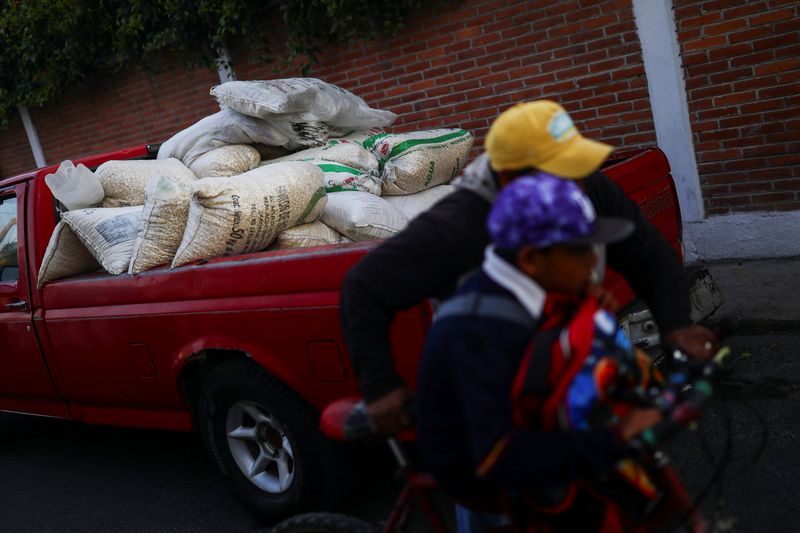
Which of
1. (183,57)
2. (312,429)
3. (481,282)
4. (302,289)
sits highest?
(183,57)

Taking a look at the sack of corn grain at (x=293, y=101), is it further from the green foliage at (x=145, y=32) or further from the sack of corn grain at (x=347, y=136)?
the green foliage at (x=145, y=32)

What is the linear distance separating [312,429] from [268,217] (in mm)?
1032

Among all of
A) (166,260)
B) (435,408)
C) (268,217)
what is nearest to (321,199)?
(268,217)

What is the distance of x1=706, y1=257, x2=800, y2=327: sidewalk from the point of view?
5336 mm

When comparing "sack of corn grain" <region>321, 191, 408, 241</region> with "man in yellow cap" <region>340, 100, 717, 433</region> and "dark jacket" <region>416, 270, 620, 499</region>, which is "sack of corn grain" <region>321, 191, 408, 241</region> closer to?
"man in yellow cap" <region>340, 100, 717, 433</region>

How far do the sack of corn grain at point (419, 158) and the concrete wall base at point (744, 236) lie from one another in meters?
2.52

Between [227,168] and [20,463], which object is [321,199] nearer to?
[227,168]

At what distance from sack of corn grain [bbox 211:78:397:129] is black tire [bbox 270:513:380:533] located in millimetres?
3030

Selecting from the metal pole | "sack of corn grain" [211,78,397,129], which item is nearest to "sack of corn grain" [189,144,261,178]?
"sack of corn grain" [211,78,397,129]

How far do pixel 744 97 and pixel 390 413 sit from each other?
5046 mm

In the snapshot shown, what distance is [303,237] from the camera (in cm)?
423

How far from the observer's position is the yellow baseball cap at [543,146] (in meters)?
2.12

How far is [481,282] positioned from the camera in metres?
1.94

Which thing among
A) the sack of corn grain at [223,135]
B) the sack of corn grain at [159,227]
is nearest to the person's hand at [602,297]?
the sack of corn grain at [159,227]
